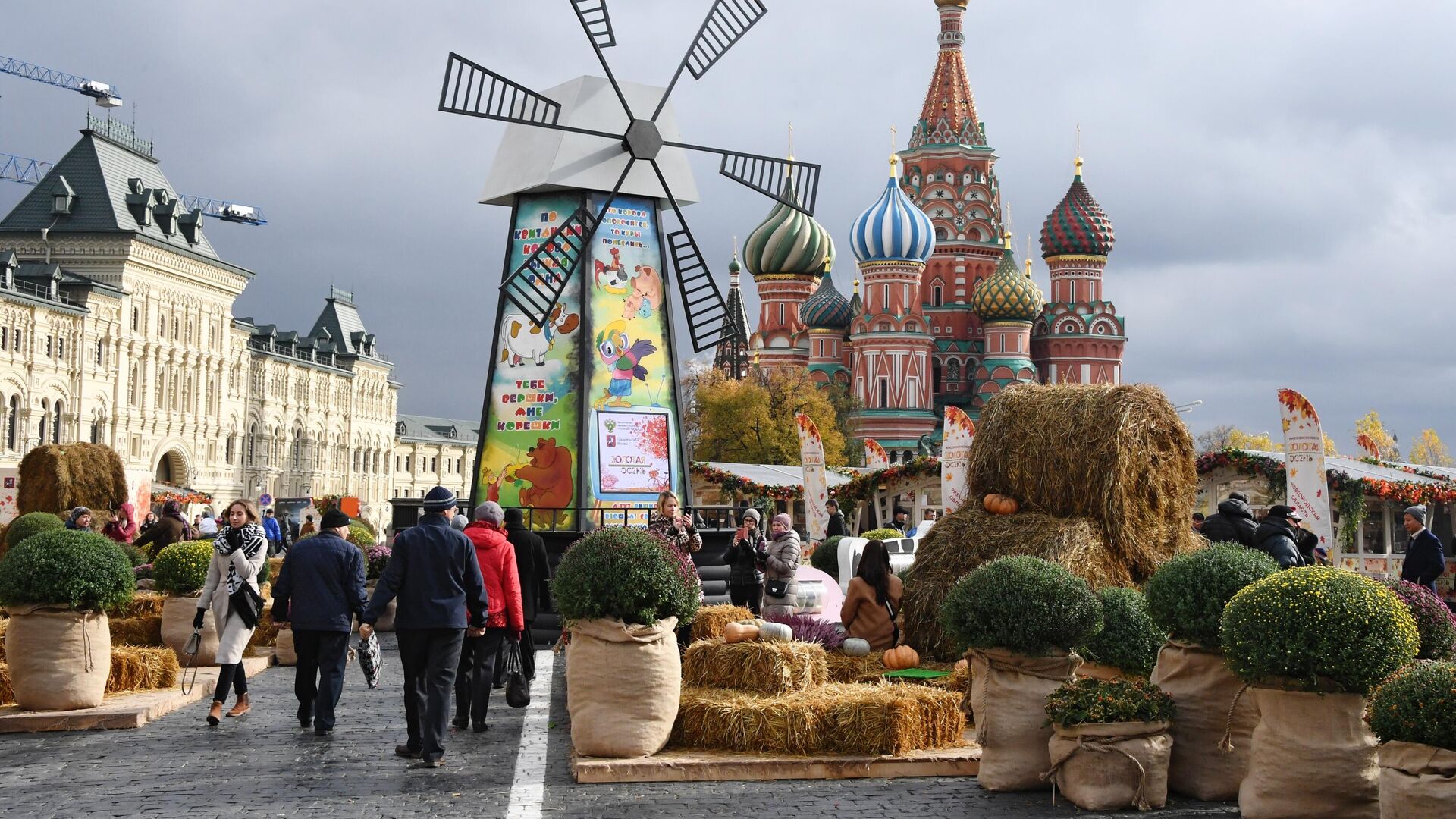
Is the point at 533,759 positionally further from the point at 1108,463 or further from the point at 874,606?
the point at 1108,463

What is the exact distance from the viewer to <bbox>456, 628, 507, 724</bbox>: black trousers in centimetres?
1098

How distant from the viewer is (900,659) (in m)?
12.1

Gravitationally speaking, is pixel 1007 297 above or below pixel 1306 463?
above

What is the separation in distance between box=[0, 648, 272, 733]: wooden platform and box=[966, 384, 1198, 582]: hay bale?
7.79 meters

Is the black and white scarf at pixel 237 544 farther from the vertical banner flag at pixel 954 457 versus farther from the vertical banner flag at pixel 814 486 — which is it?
the vertical banner flag at pixel 814 486

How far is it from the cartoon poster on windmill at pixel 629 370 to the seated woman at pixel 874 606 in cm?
862

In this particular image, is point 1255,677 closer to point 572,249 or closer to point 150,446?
point 572,249

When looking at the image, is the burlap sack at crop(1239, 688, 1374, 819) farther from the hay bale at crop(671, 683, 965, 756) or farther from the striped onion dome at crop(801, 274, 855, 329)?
the striped onion dome at crop(801, 274, 855, 329)

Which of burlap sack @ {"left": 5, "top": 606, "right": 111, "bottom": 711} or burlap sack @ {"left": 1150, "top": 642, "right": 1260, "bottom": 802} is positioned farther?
burlap sack @ {"left": 5, "top": 606, "right": 111, "bottom": 711}

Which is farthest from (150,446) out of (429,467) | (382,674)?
(382,674)

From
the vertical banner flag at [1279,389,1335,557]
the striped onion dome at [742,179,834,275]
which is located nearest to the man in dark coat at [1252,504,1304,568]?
the vertical banner flag at [1279,389,1335,557]

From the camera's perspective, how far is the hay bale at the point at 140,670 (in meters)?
12.1

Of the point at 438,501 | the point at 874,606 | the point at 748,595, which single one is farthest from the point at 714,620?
the point at 748,595

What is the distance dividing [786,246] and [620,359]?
A: 202ft
